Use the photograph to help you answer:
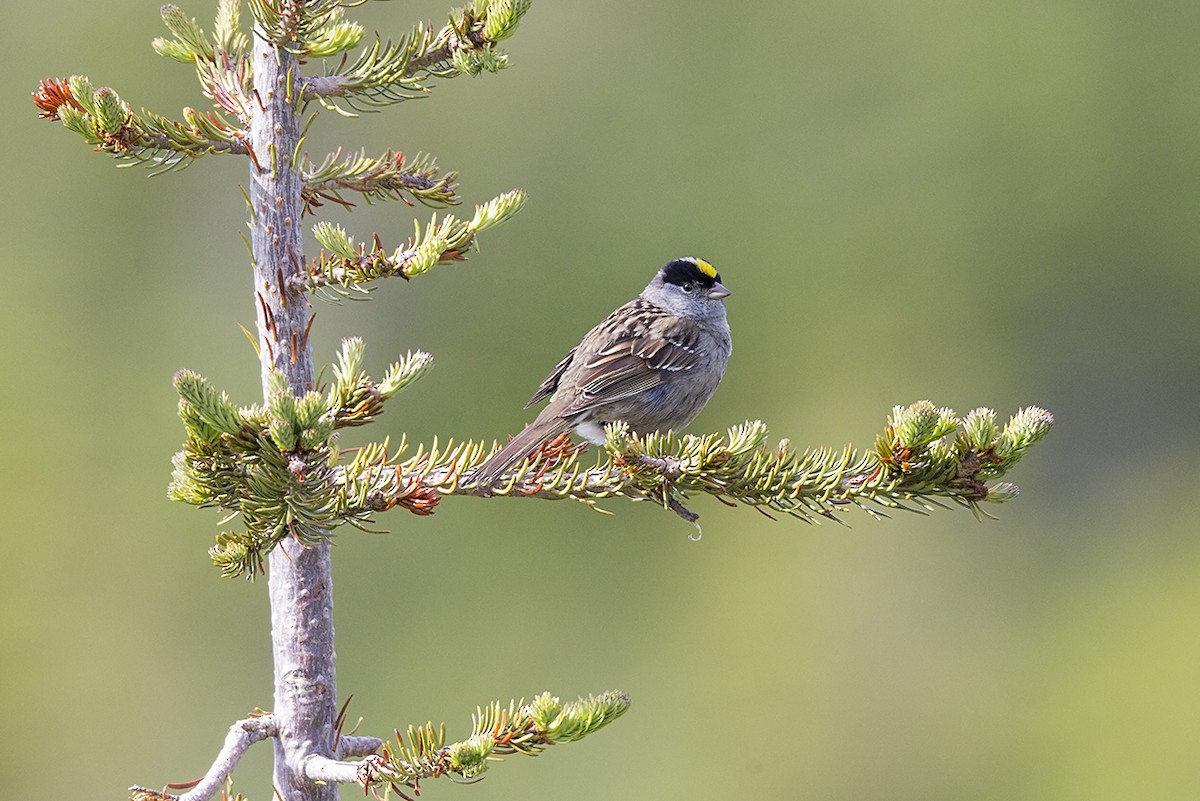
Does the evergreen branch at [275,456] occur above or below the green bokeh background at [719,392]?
below

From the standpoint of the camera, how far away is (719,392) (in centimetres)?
2495

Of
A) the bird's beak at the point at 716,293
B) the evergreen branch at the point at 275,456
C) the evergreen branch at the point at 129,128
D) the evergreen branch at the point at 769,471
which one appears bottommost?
the evergreen branch at the point at 275,456

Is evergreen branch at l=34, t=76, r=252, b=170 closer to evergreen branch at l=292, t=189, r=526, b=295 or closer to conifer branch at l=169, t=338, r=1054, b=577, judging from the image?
evergreen branch at l=292, t=189, r=526, b=295

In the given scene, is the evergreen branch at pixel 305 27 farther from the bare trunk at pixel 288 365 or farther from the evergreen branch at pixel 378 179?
the evergreen branch at pixel 378 179

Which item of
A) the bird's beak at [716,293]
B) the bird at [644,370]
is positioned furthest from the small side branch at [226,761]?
the bird's beak at [716,293]

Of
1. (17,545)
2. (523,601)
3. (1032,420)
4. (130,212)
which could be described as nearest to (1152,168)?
(523,601)

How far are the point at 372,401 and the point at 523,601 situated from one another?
2154 centimetres

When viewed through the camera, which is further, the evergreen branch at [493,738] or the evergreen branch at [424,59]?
the evergreen branch at [424,59]

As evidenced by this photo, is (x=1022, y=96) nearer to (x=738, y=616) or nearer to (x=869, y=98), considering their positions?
(x=869, y=98)

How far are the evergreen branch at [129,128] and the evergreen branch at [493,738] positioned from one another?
167cm

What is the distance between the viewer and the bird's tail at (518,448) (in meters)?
3.99

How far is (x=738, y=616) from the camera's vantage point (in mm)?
27156

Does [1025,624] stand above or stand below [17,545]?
above

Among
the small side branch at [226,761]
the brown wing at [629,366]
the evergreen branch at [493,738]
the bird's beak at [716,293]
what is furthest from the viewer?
the bird's beak at [716,293]
